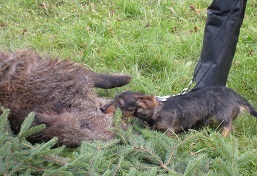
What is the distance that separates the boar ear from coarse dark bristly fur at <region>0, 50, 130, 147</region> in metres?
0.42

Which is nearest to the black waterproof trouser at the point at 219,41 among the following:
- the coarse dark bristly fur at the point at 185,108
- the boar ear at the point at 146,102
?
the coarse dark bristly fur at the point at 185,108

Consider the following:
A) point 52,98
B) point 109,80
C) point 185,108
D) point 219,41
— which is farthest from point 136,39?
point 52,98

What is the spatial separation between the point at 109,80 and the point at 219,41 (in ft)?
4.50

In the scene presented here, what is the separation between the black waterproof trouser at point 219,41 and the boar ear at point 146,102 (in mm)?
Answer: 804

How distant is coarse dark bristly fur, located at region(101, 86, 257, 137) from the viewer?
5.02 meters

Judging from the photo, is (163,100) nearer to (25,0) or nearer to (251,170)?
(251,170)

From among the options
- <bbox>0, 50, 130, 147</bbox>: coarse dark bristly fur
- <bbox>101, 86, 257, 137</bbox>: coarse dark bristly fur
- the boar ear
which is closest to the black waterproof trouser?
<bbox>101, 86, 257, 137</bbox>: coarse dark bristly fur

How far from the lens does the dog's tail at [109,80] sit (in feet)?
17.3

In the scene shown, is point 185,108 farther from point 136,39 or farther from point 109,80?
point 136,39

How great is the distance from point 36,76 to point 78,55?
81.3 inches

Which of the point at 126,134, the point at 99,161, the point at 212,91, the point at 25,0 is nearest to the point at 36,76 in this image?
the point at 126,134

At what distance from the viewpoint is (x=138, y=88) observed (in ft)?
19.3

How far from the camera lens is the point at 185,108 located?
5168mm

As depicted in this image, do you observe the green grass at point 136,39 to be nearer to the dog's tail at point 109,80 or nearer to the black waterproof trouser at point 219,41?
the dog's tail at point 109,80
